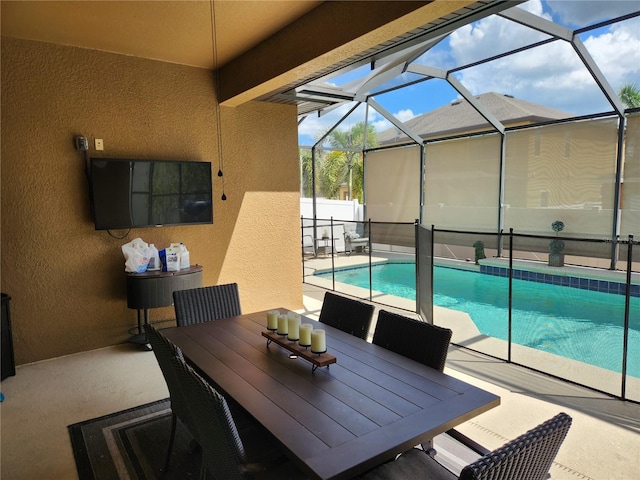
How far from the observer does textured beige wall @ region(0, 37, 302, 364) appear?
3.62 meters

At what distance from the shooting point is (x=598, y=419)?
268 cm

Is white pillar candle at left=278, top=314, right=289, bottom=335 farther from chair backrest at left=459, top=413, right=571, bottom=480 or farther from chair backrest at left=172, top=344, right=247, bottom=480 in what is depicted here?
chair backrest at left=459, top=413, right=571, bottom=480

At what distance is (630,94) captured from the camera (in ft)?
23.1

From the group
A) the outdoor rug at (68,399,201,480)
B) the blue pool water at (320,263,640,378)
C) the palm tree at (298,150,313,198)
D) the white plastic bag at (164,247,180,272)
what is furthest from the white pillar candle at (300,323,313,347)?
the palm tree at (298,150,313,198)

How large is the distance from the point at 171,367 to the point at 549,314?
4532 mm

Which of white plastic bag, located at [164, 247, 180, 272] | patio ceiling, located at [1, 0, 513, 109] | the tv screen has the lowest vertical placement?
white plastic bag, located at [164, 247, 180, 272]

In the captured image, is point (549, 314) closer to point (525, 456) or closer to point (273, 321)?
point (273, 321)

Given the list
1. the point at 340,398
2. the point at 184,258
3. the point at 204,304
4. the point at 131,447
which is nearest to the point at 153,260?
the point at 184,258

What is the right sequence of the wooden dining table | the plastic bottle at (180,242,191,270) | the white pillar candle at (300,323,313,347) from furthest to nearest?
the plastic bottle at (180,242,191,270), the white pillar candle at (300,323,313,347), the wooden dining table

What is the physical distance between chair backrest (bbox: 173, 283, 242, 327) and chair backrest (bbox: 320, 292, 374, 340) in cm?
74

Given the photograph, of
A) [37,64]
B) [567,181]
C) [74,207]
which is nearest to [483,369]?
[74,207]

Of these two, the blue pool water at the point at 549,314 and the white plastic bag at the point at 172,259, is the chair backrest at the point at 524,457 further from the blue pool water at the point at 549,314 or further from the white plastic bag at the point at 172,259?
the white plastic bag at the point at 172,259

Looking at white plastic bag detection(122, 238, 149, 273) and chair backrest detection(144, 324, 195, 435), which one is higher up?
white plastic bag detection(122, 238, 149, 273)

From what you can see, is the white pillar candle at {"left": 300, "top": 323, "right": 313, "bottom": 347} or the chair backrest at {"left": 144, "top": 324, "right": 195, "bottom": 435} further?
the white pillar candle at {"left": 300, "top": 323, "right": 313, "bottom": 347}
